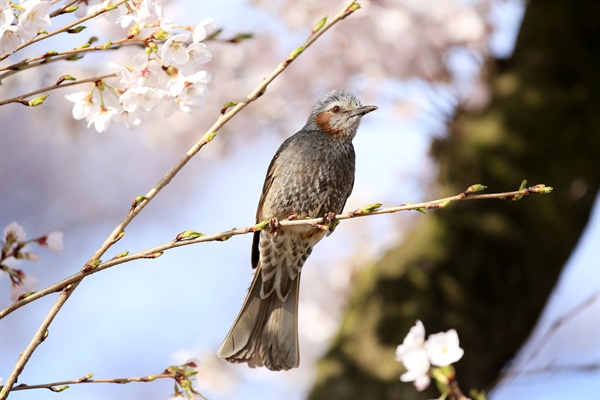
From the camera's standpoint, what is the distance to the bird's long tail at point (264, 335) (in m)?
2.86

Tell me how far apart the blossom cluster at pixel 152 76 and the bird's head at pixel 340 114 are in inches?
39.5

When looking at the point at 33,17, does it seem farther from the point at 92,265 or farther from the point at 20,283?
the point at 20,283

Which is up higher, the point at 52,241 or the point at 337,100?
the point at 337,100

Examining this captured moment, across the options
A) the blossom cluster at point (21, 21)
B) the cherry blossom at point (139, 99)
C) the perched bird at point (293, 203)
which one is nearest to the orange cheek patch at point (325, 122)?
the perched bird at point (293, 203)

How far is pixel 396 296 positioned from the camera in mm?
4570

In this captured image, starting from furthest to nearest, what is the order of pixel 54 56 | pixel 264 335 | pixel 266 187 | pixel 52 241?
pixel 266 187 → pixel 264 335 → pixel 52 241 → pixel 54 56

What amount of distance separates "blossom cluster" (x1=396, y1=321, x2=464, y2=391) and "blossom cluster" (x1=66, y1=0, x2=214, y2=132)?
881mm

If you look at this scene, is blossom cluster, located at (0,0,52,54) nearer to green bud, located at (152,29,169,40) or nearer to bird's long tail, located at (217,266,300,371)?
green bud, located at (152,29,169,40)

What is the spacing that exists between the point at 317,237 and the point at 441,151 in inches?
91.5

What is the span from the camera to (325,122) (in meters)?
3.25

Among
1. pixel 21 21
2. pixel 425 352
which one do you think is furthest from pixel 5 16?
pixel 425 352

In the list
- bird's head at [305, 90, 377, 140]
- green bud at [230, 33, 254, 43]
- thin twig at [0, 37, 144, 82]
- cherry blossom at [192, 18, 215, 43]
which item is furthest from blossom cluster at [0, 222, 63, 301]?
bird's head at [305, 90, 377, 140]

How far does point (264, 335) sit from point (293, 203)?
0.54m

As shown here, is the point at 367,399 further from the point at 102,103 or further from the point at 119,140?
the point at 119,140
